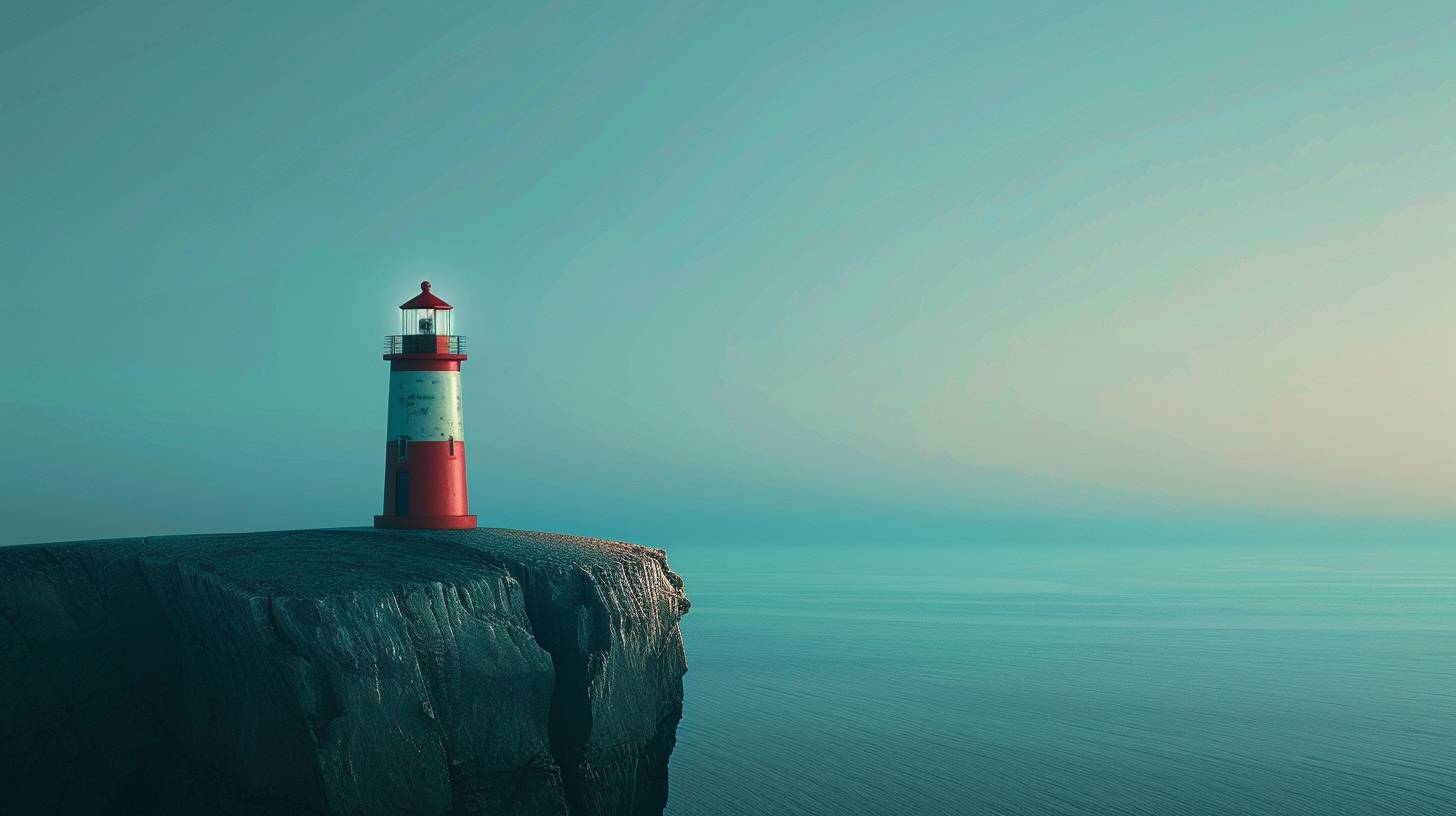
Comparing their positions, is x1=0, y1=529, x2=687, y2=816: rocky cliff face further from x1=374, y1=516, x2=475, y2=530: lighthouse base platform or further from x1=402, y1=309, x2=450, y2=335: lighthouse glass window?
x1=402, y1=309, x2=450, y2=335: lighthouse glass window

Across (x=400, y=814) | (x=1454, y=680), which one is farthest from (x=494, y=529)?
(x=1454, y=680)

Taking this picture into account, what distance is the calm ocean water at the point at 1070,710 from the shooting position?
2658 centimetres

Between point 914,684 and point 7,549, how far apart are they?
1278 inches

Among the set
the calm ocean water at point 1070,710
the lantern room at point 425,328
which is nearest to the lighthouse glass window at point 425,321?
the lantern room at point 425,328

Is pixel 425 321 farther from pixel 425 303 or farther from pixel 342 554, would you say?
pixel 342 554

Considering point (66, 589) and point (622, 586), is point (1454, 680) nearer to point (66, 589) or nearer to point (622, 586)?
point (622, 586)

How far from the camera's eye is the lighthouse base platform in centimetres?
2428

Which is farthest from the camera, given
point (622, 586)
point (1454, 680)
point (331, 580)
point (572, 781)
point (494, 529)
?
point (1454, 680)

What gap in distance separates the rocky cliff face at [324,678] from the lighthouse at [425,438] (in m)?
3.32

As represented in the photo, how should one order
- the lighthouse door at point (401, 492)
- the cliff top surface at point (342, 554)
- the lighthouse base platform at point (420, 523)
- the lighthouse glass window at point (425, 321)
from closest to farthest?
the cliff top surface at point (342, 554) < the lighthouse base platform at point (420, 523) < the lighthouse door at point (401, 492) < the lighthouse glass window at point (425, 321)

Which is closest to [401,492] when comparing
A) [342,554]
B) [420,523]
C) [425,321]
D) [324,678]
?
[420,523]

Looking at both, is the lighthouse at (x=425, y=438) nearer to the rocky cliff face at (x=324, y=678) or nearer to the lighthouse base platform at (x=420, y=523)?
the lighthouse base platform at (x=420, y=523)

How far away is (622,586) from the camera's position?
67.2ft

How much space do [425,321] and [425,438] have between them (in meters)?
2.76
